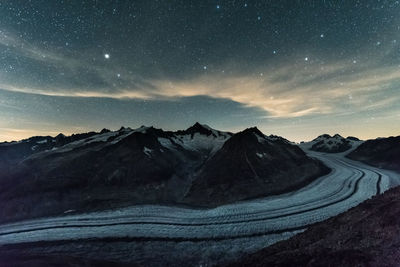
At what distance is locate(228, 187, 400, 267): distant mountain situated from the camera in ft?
30.4

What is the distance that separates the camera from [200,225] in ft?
90.2

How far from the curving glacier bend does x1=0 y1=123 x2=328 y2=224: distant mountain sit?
4038mm

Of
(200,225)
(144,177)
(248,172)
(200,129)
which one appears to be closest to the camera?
(200,225)

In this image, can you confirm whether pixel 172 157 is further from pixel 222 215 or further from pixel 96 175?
pixel 222 215

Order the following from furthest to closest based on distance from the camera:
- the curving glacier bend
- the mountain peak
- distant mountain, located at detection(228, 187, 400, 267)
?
the mountain peak → the curving glacier bend → distant mountain, located at detection(228, 187, 400, 267)

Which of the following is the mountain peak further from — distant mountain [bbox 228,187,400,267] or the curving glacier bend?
distant mountain [bbox 228,187,400,267]

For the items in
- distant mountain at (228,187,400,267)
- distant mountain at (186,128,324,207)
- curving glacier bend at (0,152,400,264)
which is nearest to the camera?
distant mountain at (228,187,400,267)

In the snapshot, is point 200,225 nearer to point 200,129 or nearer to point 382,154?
point 200,129

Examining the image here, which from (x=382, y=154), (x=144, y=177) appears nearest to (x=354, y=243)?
(x=144, y=177)

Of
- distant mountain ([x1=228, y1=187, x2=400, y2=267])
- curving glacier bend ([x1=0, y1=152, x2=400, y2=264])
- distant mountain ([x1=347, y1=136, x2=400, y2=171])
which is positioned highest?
distant mountain ([x1=347, y1=136, x2=400, y2=171])

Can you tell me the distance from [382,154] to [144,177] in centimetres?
7625

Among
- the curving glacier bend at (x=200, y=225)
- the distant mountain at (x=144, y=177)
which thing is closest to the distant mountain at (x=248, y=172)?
the distant mountain at (x=144, y=177)

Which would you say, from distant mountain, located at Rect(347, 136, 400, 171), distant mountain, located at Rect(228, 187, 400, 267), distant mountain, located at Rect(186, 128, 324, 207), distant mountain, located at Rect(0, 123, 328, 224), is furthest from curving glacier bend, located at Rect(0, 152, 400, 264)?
distant mountain, located at Rect(347, 136, 400, 171)

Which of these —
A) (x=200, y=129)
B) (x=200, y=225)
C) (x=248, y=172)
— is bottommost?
(x=200, y=225)
